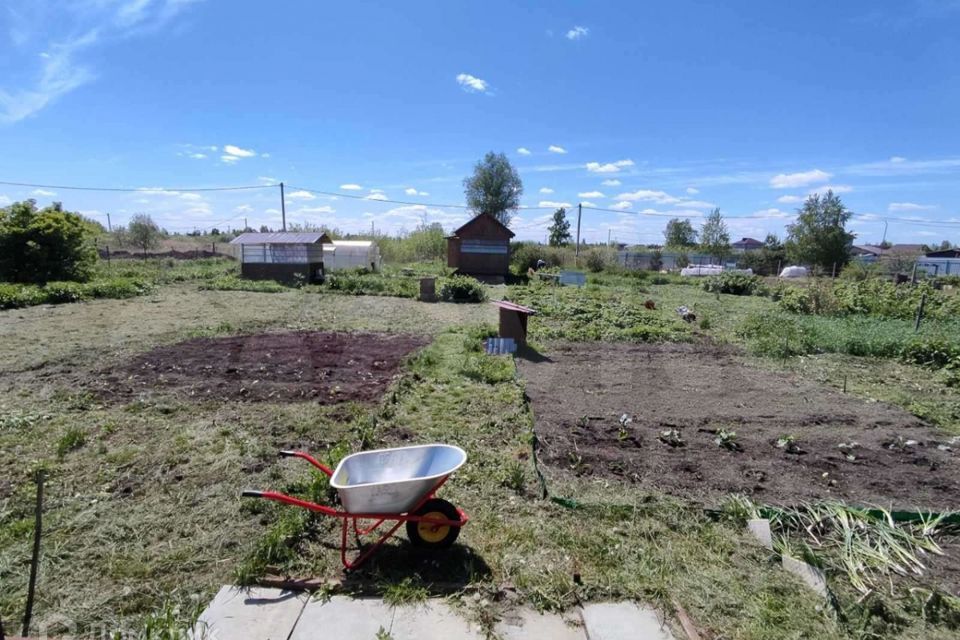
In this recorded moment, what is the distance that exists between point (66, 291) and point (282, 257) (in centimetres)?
882

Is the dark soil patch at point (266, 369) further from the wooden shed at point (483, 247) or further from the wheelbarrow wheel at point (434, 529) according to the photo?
the wooden shed at point (483, 247)

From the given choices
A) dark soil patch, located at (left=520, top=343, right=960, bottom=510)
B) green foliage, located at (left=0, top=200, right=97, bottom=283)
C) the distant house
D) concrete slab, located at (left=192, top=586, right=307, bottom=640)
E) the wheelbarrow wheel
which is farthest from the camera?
the distant house

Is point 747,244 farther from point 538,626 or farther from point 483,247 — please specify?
point 538,626

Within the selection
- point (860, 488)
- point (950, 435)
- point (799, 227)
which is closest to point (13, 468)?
point (860, 488)

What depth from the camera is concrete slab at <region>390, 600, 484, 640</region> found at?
242 centimetres

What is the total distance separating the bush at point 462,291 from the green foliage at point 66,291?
36.9ft

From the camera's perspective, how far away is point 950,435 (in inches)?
211

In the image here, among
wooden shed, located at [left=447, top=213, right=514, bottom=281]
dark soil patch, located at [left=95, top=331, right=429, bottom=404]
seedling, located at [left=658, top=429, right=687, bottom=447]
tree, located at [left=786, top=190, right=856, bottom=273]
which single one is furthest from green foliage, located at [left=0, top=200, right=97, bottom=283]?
tree, located at [left=786, top=190, right=856, bottom=273]

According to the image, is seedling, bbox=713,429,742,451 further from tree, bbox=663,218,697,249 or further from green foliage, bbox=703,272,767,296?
tree, bbox=663,218,697,249

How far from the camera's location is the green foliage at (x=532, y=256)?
30.8 metres

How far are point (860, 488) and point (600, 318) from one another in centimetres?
924

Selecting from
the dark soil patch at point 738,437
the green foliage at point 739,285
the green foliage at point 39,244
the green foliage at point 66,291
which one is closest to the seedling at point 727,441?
the dark soil patch at point 738,437

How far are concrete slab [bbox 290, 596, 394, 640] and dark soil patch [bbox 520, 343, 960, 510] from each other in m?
2.26

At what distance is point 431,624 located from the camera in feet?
8.18
